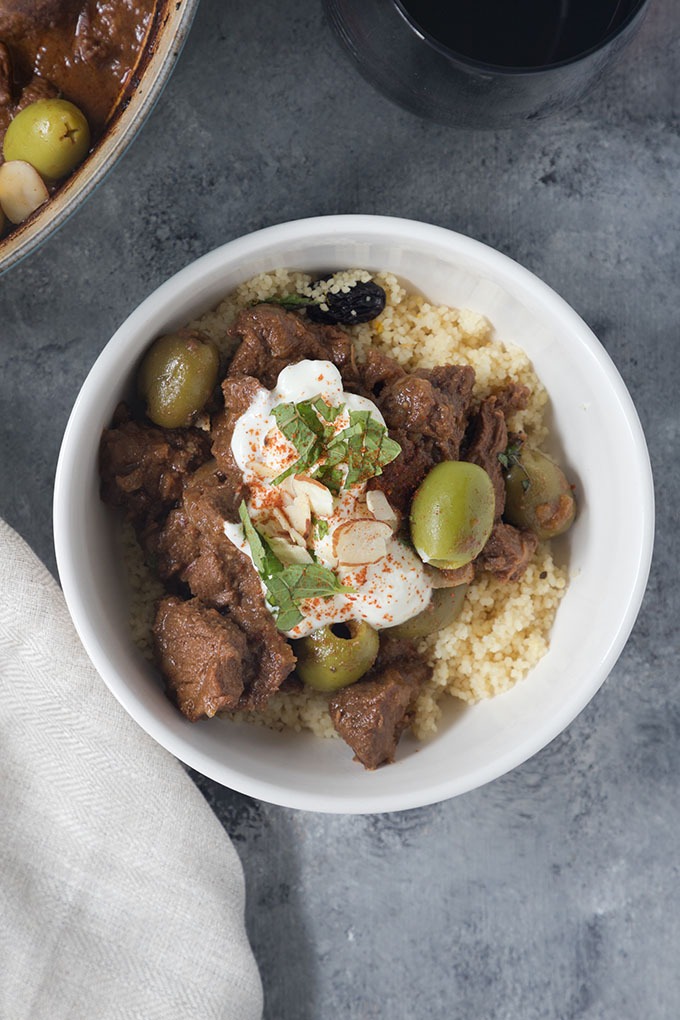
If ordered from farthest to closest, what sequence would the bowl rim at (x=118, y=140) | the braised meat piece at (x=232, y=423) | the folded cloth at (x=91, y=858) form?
the folded cloth at (x=91, y=858), the braised meat piece at (x=232, y=423), the bowl rim at (x=118, y=140)

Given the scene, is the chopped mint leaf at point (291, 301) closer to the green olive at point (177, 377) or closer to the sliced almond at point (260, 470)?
the green olive at point (177, 377)

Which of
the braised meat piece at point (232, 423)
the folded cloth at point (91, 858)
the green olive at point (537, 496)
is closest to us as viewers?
the braised meat piece at point (232, 423)

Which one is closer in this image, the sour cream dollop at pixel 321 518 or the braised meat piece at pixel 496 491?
the sour cream dollop at pixel 321 518

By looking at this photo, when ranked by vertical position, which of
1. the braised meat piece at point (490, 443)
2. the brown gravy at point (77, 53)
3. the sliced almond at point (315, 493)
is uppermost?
the brown gravy at point (77, 53)

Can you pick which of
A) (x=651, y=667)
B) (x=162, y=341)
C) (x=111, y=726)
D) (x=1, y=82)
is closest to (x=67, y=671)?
(x=111, y=726)

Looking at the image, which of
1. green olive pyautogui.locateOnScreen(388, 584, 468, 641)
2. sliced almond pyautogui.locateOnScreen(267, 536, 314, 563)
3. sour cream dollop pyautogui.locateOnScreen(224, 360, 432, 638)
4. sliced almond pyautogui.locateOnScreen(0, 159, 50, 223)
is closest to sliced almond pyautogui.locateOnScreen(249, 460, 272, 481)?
sour cream dollop pyautogui.locateOnScreen(224, 360, 432, 638)

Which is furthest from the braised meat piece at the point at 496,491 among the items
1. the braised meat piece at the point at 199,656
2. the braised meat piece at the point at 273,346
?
the braised meat piece at the point at 199,656

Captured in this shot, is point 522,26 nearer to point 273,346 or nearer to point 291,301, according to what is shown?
point 291,301

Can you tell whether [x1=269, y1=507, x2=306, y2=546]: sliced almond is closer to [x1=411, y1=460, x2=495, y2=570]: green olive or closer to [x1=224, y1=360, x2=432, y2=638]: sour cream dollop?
[x1=224, y1=360, x2=432, y2=638]: sour cream dollop
